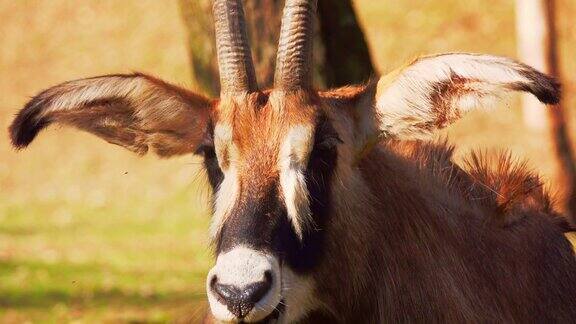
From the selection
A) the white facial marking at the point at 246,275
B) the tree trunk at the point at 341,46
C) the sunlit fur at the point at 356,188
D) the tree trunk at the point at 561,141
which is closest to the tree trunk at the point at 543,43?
the tree trunk at the point at 561,141

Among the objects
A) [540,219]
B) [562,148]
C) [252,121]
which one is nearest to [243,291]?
[252,121]

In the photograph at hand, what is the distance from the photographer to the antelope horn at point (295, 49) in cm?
562

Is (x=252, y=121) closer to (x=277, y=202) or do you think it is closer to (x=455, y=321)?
(x=277, y=202)

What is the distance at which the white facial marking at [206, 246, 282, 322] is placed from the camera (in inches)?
191

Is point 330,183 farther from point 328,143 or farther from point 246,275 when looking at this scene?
point 246,275

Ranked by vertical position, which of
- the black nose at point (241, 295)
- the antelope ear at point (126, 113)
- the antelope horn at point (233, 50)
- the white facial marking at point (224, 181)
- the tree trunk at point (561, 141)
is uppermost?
the antelope horn at point (233, 50)

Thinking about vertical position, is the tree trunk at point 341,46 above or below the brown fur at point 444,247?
above

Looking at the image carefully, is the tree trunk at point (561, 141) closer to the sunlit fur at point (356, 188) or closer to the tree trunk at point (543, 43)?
the tree trunk at point (543, 43)

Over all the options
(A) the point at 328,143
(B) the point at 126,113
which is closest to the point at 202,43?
(B) the point at 126,113

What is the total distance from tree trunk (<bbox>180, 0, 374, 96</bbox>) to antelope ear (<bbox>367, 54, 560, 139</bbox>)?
3.43 meters

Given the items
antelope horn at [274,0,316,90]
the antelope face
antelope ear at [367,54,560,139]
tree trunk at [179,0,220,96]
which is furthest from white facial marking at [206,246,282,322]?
tree trunk at [179,0,220,96]

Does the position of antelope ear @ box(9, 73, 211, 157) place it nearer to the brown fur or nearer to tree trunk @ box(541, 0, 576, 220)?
the brown fur

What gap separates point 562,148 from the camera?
15.9 m

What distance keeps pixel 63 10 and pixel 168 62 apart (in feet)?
15.0
